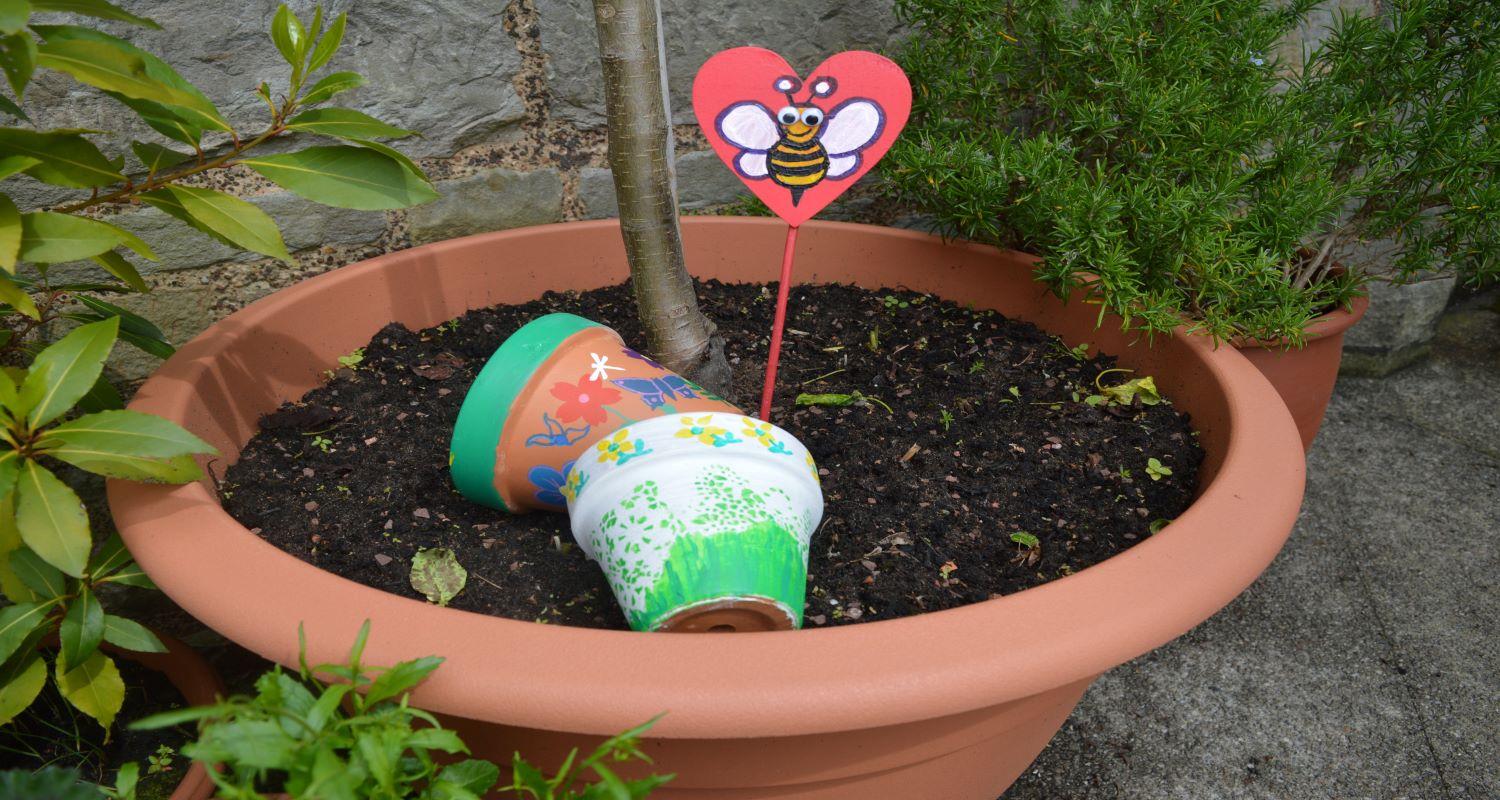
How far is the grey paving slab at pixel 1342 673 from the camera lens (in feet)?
4.39

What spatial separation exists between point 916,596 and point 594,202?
41.7 inches

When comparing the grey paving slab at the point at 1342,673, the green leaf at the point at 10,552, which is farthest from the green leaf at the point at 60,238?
the grey paving slab at the point at 1342,673

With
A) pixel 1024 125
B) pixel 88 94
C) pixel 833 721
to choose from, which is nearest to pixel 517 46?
pixel 88 94

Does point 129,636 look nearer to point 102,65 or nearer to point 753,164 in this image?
point 102,65

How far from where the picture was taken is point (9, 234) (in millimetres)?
801

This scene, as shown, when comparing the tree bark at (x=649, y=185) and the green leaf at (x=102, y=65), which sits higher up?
the green leaf at (x=102, y=65)

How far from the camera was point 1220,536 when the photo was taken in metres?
0.86

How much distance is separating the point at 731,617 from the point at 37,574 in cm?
76

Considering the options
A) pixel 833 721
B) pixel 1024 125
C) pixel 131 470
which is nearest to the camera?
pixel 833 721

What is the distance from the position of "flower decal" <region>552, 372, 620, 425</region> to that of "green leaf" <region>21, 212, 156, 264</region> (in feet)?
1.45

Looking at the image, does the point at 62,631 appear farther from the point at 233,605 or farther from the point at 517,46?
the point at 517,46

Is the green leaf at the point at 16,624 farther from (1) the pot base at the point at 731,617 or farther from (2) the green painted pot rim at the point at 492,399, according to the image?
(1) the pot base at the point at 731,617

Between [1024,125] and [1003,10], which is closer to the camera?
[1003,10]

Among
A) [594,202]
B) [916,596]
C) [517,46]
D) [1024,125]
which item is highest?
[517,46]
